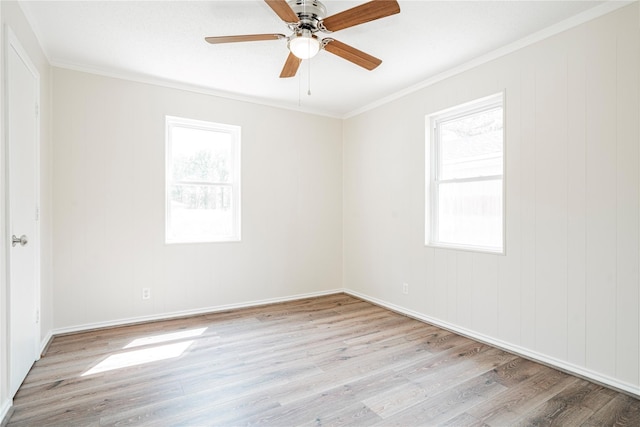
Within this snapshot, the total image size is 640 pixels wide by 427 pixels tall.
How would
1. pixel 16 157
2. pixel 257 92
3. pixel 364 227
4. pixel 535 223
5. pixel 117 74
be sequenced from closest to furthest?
1. pixel 16 157
2. pixel 535 223
3. pixel 117 74
4. pixel 257 92
5. pixel 364 227

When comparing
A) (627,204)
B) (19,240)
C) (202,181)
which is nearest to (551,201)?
(627,204)

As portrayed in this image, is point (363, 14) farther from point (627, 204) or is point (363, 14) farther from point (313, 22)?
point (627, 204)

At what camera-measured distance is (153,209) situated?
3.71m

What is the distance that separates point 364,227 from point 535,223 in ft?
7.36

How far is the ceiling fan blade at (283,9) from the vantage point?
183cm

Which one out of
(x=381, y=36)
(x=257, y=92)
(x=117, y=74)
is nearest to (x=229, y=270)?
(x=257, y=92)

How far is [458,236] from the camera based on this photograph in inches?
138

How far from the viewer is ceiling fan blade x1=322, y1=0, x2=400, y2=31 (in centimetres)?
184

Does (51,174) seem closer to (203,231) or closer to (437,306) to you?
(203,231)

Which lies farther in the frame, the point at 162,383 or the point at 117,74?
the point at 117,74

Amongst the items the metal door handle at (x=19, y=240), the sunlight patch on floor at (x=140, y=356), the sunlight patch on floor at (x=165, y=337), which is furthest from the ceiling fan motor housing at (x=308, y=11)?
the sunlight patch on floor at (x=165, y=337)

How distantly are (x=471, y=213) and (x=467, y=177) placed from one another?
364mm

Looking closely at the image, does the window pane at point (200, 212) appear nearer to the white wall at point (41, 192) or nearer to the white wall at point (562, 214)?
the white wall at point (41, 192)

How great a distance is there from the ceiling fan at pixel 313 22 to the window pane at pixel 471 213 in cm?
170
